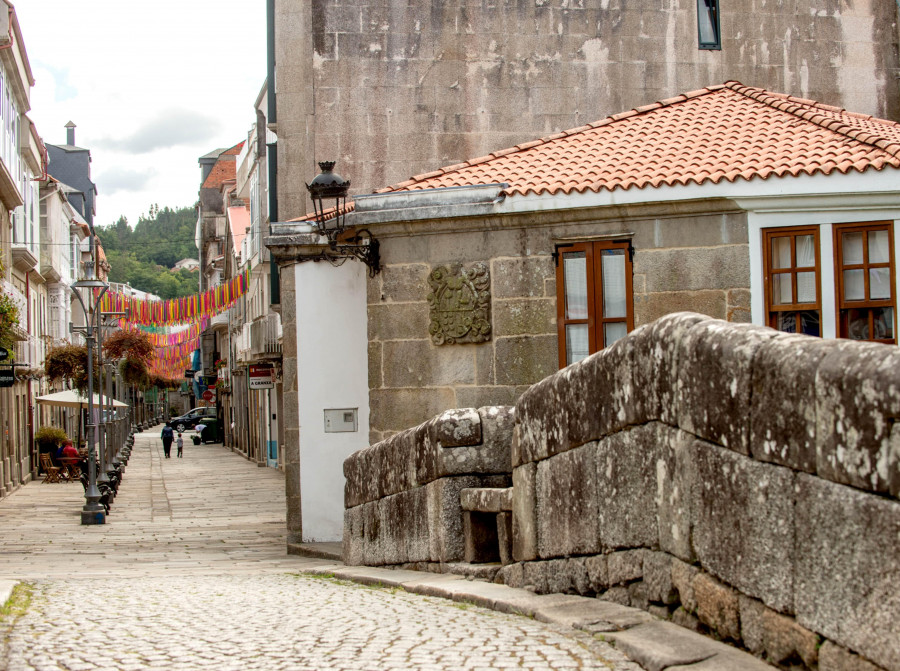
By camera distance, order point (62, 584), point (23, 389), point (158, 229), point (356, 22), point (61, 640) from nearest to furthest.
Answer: point (61, 640)
point (62, 584)
point (356, 22)
point (23, 389)
point (158, 229)

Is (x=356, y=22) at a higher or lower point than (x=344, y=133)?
higher

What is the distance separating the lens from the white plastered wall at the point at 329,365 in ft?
48.1

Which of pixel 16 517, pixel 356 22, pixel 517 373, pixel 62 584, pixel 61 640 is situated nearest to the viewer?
pixel 61 640

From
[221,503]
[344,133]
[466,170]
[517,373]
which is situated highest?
[344,133]

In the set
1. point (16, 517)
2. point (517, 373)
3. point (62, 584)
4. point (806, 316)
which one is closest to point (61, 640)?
point (62, 584)

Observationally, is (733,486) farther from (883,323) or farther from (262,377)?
(262,377)

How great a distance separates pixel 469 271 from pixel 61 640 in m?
6.76

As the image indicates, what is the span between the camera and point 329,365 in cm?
1467

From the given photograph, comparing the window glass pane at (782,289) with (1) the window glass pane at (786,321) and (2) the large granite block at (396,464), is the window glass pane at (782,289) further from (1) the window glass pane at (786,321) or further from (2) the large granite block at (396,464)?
(2) the large granite block at (396,464)

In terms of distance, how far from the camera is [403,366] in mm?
12523

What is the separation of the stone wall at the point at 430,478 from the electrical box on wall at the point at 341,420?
4.17m

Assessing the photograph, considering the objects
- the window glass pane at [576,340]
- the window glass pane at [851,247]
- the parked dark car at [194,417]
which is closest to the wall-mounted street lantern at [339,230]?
the window glass pane at [576,340]

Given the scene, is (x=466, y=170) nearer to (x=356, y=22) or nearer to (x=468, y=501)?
(x=356, y=22)

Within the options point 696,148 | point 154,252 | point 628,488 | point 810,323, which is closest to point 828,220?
Result: point 810,323
